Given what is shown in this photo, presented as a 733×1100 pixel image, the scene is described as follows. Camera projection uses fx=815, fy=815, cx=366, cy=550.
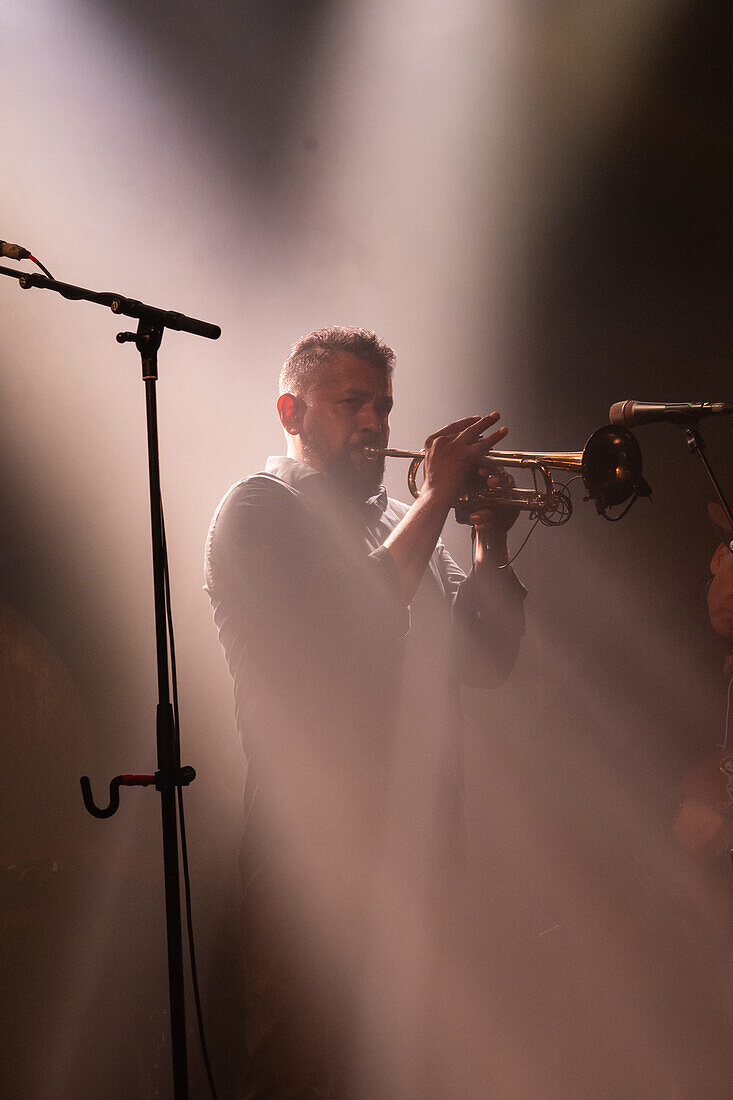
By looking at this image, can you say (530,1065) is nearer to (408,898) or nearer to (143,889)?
(408,898)

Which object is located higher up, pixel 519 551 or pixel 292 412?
pixel 292 412

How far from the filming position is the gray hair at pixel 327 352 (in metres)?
2.31

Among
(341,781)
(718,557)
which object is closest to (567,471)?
(718,557)

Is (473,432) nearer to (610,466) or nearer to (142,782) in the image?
(610,466)

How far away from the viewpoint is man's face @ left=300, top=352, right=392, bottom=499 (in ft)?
7.47

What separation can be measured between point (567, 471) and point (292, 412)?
80 cm

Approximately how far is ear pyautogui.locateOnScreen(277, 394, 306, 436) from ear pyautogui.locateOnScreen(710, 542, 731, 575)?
1.30m

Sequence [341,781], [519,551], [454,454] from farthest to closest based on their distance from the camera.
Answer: [519,551]
[454,454]
[341,781]

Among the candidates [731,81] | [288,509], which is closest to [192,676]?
[288,509]

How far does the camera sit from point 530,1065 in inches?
88.8

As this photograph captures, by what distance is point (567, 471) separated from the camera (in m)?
2.24

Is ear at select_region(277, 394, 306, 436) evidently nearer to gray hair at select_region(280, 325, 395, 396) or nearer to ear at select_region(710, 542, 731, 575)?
gray hair at select_region(280, 325, 395, 396)

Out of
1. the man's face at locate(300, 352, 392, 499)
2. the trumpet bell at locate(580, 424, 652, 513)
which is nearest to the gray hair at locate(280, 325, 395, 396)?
the man's face at locate(300, 352, 392, 499)

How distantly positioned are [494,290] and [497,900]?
197cm
